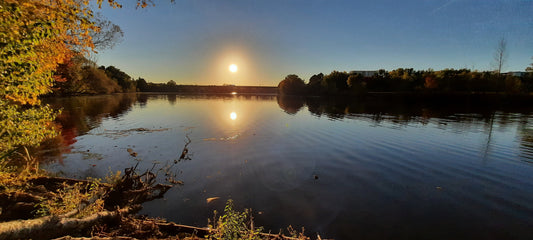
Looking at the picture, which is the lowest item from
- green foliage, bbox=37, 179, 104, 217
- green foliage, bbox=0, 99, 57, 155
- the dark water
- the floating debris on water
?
the dark water

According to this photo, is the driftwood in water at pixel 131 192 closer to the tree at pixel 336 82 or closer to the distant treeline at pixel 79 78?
the distant treeline at pixel 79 78

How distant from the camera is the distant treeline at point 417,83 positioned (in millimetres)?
90188

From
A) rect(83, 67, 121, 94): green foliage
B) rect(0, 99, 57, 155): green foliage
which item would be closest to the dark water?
rect(0, 99, 57, 155): green foliage

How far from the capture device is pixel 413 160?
15.4 meters

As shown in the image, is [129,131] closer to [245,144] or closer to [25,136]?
[245,144]

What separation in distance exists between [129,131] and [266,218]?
2203 cm

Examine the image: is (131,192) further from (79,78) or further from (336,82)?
(336,82)

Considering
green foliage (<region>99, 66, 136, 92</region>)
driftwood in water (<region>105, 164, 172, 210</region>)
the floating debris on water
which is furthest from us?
green foliage (<region>99, 66, 136, 92</region>)

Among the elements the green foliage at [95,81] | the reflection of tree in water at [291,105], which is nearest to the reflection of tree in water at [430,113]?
the reflection of tree in water at [291,105]

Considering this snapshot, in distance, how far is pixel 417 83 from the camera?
425ft

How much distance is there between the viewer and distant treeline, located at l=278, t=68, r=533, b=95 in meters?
90.2

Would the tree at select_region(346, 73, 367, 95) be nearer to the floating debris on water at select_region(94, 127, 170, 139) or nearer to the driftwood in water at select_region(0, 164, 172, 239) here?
the floating debris on water at select_region(94, 127, 170, 139)

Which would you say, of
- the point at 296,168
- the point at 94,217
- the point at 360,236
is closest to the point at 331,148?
the point at 296,168

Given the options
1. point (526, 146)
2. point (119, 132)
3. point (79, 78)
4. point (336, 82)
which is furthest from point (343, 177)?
point (336, 82)
